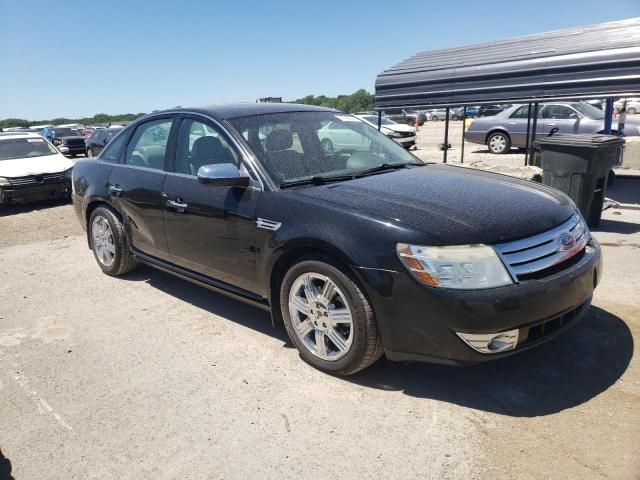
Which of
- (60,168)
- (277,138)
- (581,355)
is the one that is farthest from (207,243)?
(60,168)

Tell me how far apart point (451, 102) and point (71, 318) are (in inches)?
316

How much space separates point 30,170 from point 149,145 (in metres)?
7.08

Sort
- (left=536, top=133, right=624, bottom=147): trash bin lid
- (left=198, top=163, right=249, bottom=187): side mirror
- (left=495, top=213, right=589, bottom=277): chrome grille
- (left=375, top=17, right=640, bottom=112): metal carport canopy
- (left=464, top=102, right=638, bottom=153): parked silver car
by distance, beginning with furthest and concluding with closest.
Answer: (left=464, top=102, right=638, bottom=153): parked silver car → (left=375, top=17, right=640, bottom=112): metal carport canopy → (left=536, top=133, right=624, bottom=147): trash bin lid → (left=198, top=163, right=249, bottom=187): side mirror → (left=495, top=213, right=589, bottom=277): chrome grille

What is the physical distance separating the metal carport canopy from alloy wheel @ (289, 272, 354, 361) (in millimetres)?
6482

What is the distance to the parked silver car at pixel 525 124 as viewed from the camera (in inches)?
540

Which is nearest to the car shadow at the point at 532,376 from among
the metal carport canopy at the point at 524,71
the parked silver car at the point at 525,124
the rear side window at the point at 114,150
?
the rear side window at the point at 114,150

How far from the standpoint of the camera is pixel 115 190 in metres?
4.89

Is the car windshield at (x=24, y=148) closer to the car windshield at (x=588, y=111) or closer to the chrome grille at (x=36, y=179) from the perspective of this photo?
the chrome grille at (x=36, y=179)

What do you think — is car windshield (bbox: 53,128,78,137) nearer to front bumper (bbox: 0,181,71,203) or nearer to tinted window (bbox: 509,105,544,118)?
front bumper (bbox: 0,181,71,203)

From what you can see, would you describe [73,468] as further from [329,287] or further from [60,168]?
[60,168]

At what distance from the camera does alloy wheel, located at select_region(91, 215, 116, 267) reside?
5250 mm

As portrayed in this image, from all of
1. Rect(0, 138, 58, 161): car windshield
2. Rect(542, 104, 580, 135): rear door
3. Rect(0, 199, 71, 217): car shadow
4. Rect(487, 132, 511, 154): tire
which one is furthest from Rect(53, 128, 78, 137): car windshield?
Rect(542, 104, 580, 135): rear door

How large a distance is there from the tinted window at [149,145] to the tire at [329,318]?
187 cm

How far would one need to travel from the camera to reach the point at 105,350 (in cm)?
381
